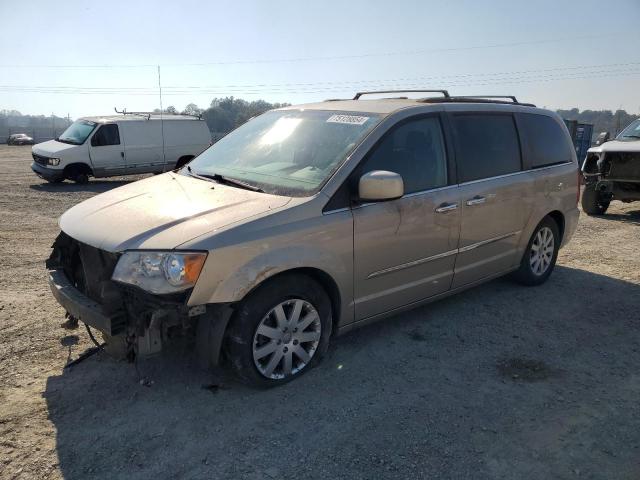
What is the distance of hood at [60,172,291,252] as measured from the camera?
119 inches

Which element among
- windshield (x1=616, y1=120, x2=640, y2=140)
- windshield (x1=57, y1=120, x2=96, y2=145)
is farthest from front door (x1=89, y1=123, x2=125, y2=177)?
windshield (x1=616, y1=120, x2=640, y2=140)

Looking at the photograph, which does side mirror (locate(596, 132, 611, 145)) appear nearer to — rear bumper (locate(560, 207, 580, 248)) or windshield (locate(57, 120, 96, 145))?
rear bumper (locate(560, 207, 580, 248))

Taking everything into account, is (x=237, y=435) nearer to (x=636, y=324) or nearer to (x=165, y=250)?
(x=165, y=250)

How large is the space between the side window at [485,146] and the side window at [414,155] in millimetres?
235

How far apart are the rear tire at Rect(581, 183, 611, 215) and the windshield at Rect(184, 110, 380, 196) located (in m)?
Answer: 7.64

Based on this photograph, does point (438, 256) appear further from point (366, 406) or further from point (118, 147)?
point (118, 147)

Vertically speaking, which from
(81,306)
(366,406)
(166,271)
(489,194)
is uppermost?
(489,194)

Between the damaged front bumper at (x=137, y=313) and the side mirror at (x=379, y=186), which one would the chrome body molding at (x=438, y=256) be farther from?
the damaged front bumper at (x=137, y=313)

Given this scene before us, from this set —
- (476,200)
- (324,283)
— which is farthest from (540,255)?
(324,283)

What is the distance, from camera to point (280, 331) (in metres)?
3.33

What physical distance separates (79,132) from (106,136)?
0.81m

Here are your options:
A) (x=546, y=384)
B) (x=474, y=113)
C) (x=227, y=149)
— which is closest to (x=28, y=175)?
(x=227, y=149)

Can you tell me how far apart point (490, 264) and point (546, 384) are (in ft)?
4.76

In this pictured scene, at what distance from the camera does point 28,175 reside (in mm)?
16828
